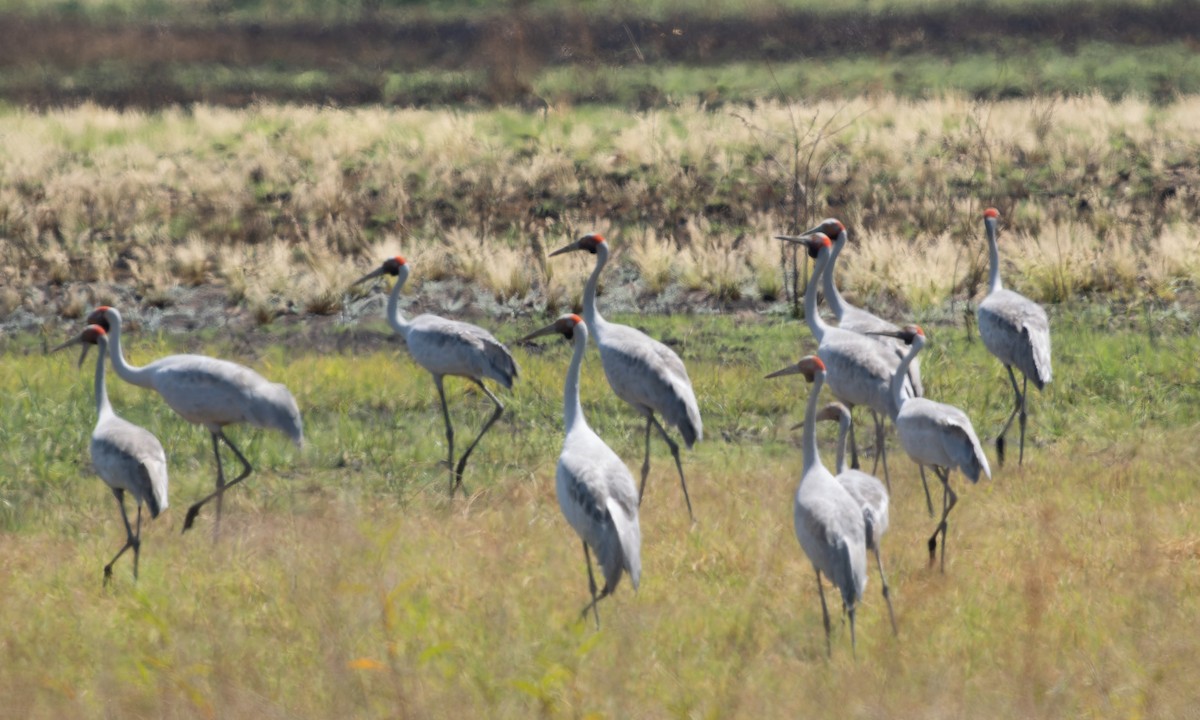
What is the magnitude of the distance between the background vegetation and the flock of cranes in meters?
0.35

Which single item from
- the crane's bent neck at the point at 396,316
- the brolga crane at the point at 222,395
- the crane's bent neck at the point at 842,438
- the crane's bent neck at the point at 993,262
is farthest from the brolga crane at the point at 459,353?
the crane's bent neck at the point at 993,262

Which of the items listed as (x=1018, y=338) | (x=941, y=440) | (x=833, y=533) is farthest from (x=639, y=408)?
(x=833, y=533)

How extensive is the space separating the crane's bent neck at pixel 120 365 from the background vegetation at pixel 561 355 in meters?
0.78

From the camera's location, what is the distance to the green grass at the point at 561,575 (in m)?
5.59

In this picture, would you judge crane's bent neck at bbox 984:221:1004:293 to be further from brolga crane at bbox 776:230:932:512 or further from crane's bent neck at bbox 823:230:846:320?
brolga crane at bbox 776:230:932:512

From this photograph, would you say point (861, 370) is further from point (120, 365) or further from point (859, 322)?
point (120, 365)

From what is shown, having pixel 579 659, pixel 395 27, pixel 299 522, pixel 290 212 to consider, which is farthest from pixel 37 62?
pixel 579 659

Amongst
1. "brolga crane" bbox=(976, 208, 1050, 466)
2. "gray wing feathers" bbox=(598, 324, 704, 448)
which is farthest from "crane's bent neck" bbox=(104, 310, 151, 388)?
"brolga crane" bbox=(976, 208, 1050, 466)

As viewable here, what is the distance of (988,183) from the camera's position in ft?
A: 71.1

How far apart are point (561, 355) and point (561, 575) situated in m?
6.48

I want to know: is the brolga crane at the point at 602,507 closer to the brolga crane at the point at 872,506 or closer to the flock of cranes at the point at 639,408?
the flock of cranes at the point at 639,408

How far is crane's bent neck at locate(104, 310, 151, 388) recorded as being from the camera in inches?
356

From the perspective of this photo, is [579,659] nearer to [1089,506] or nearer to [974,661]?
[974,661]

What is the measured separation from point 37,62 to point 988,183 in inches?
1033
